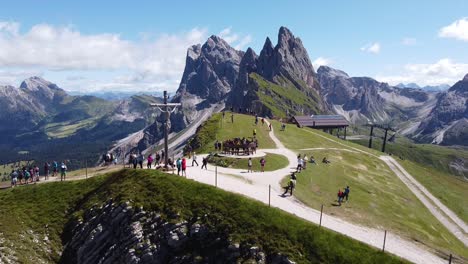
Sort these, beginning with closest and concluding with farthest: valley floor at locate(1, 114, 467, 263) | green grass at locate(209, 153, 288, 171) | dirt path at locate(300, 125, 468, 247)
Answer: valley floor at locate(1, 114, 467, 263) < dirt path at locate(300, 125, 468, 247) < green grass at locate(209, 153, 288, 171)

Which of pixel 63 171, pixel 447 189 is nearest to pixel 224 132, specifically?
pixel 63 171

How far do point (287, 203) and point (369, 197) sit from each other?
69.5 ft

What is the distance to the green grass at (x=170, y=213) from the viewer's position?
33.8 metres

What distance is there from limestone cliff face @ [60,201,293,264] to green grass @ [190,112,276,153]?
105ft

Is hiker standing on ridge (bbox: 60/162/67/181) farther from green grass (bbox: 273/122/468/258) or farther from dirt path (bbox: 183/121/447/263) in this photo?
green grass (bbox: 273/122/468/258)

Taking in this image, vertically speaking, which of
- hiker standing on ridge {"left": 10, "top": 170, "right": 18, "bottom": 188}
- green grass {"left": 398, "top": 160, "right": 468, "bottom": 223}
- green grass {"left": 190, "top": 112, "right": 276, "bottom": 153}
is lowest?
green grass {"left": 398, "top": 160, "right": 468, "bottom": 223}

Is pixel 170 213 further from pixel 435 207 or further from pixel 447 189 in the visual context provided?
pixel 447 189

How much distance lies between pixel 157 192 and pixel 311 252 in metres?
19.9

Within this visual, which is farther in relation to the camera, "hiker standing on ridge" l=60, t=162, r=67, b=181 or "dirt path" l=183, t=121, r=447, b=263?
"hiker standing on ridge" l=60, t=162, r=67, b=181

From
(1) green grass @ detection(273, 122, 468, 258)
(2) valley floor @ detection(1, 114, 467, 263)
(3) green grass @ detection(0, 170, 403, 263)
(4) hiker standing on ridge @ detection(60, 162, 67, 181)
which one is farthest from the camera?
(4) hiker standing on ridge @ detection(60, 162, 67, 181)

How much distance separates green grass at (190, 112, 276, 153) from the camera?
267 ft

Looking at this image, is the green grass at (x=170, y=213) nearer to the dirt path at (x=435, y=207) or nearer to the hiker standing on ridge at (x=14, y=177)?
the hiker standing on ridge at (x=14, y=177)

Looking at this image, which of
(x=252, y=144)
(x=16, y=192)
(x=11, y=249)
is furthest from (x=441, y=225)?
(x=16, y=192)

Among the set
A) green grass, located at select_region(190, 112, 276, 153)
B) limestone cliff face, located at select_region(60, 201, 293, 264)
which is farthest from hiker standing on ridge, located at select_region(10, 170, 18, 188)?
green grass, located at select_region(190, 112, 276, 153)
